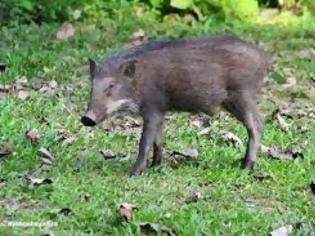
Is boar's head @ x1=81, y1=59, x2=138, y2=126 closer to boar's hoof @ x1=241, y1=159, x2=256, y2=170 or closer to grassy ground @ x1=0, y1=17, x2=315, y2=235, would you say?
grassy ground @ x1=0, y1=17, x2=315, y2=235

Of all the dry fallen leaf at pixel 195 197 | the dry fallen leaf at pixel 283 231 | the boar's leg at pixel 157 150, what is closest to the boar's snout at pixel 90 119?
the boar's leg at pixel 157 150

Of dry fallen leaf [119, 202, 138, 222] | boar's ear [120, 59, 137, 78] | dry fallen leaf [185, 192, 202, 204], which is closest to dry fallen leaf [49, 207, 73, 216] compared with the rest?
dry fallen leaf [119, 202, 138, 222]

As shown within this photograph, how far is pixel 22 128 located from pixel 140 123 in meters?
1.00

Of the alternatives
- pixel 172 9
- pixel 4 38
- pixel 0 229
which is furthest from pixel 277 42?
pixel 0 229

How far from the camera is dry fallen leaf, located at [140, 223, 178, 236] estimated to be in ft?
18.6

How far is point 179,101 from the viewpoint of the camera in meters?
7.13

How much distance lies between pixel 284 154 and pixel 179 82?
966mm

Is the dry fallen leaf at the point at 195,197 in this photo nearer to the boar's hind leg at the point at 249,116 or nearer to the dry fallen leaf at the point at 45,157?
the boar's hind leg at the point at 249,116

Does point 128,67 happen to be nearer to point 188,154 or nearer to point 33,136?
point 188,154

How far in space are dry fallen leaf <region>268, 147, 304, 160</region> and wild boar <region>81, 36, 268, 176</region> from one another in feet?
0.64

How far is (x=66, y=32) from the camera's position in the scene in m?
12.1

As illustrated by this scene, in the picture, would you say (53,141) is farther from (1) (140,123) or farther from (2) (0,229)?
(2) (0,229)

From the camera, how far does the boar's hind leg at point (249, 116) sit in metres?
7.22

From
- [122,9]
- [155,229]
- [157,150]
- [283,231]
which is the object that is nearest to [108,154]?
[157,150]
